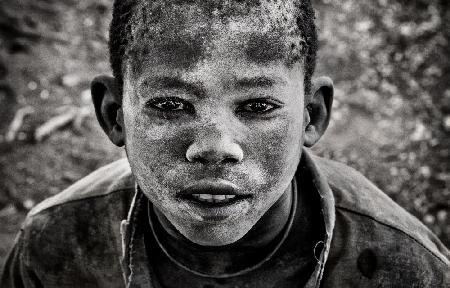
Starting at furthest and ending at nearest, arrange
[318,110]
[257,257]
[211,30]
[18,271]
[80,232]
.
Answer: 1. [18,271]
2. [80,232]
3. [257,257]
4. [318,110]
5. [211,30]

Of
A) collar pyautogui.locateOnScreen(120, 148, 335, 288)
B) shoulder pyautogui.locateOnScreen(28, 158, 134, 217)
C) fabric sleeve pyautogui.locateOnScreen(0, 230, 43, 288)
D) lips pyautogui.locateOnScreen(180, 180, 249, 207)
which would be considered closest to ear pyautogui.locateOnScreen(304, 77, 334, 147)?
collar pyautogui.locateOnScreen(120, 148, 335, 288)

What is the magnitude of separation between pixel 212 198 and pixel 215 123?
0.68ft

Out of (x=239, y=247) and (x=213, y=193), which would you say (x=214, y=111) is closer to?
(x=213, y=193)

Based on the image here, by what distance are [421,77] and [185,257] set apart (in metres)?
2.38

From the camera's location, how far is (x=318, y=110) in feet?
5.92

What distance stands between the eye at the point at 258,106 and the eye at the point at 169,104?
0.46ft

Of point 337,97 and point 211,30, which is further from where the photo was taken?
point 337,97

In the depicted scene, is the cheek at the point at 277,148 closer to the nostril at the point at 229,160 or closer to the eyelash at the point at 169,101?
the nostril at the point at 229,160

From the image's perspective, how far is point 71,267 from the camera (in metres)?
2.12

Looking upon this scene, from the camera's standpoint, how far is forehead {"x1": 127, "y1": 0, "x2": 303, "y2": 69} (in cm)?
148

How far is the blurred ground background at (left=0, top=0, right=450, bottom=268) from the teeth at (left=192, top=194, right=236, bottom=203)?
200cm

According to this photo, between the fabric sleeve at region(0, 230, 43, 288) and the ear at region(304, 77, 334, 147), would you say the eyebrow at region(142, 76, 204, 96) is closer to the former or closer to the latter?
the ear at region(304, 77, 334, 147)

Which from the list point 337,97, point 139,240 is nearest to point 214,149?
point 139,240

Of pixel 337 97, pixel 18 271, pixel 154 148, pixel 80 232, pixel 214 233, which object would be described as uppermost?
pixel 154 148
